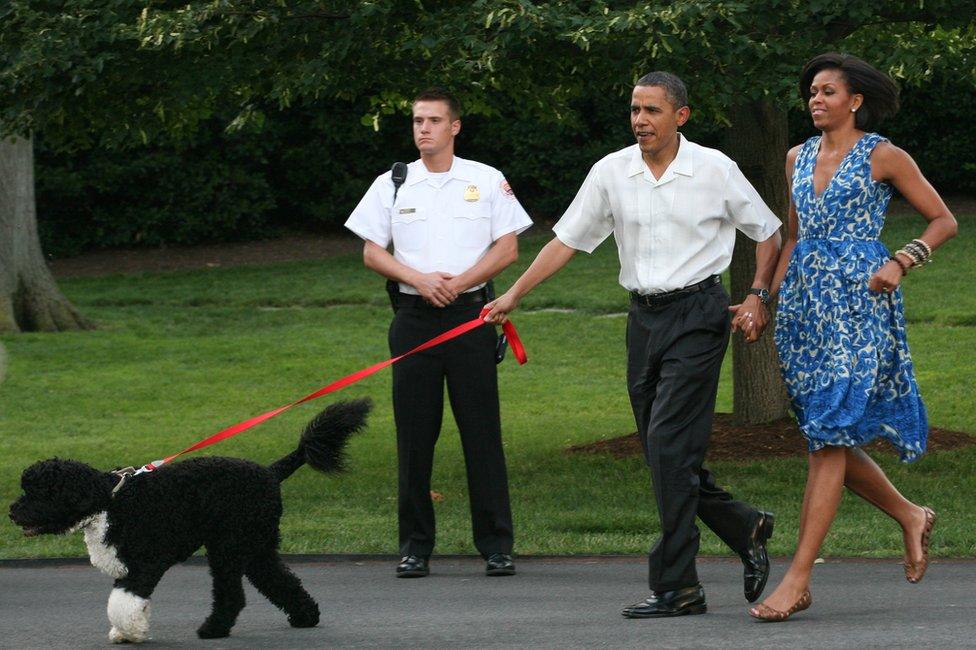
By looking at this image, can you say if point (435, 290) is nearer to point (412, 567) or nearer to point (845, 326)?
point (412, 567)

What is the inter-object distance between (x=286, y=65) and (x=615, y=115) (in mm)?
14049

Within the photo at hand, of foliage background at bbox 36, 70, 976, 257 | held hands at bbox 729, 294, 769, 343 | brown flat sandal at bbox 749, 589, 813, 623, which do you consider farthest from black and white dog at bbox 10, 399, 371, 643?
foliage background at bbox 36, 70, 976, 257

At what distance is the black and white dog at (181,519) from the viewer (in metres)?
5.22

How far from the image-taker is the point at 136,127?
9617 millimetres

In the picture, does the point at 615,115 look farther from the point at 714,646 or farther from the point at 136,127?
the point at 714,646

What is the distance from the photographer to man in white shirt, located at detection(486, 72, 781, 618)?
5.66 meters

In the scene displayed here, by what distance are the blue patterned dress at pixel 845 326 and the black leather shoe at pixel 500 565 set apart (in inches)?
65.9

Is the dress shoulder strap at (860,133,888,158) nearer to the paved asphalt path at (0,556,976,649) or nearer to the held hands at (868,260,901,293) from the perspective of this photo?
the held hands at (868,260,901,293)

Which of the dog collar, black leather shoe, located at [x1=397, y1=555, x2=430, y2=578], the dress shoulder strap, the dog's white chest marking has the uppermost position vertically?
the dress shoulder strap

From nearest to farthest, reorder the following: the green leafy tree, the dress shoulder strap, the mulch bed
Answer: the dress shoulder strap < the green leafy tree < the mulch bed

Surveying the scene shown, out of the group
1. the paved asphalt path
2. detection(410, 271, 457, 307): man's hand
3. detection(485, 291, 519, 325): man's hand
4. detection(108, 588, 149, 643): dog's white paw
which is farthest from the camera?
detection(410, 271, 457, 307): man's hand

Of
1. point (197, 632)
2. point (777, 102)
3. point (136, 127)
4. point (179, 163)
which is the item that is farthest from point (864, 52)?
point (179, 163)

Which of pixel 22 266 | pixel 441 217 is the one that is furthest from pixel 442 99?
pixel 22 266

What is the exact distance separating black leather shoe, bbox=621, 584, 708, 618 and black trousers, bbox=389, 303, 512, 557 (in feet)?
4.17
